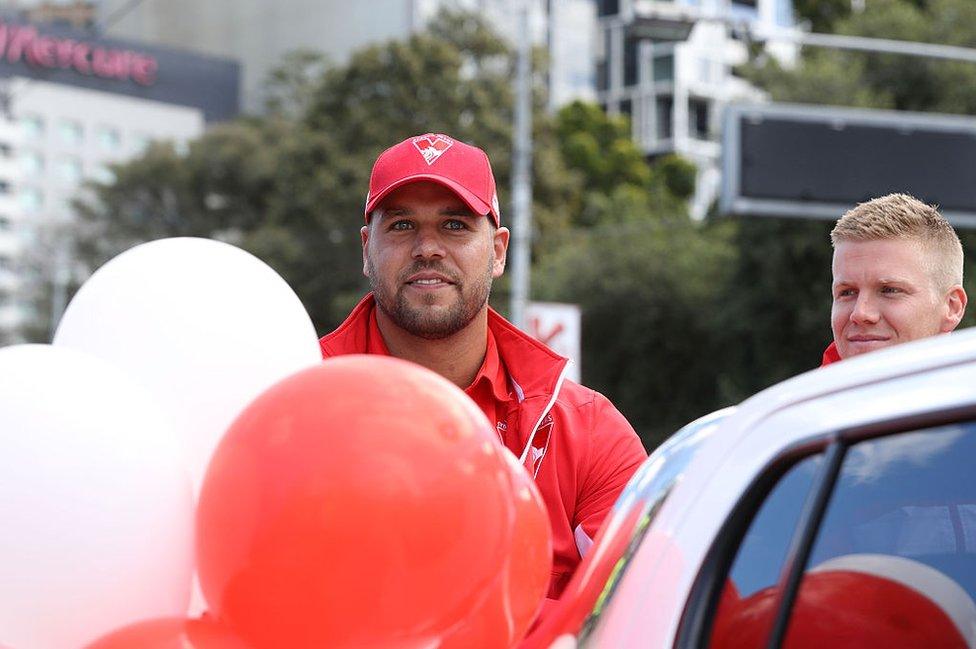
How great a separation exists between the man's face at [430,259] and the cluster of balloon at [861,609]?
1438 mm

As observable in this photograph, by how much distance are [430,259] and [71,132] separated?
76002 mm

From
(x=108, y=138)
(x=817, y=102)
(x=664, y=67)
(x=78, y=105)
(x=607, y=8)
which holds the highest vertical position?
(x=607, y=8)

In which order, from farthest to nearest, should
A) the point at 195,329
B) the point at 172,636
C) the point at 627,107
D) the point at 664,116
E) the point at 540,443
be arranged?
the point at 627,107 → the point at 664,116 → the point at 540,443 → the point at 195,329 → the point at 172,636

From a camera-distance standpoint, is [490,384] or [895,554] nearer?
[895,554]

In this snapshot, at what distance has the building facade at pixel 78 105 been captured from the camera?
240 feet

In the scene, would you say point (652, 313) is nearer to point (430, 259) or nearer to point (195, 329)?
point (430, 259)

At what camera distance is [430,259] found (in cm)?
304

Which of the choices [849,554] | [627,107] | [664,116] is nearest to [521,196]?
[849,554]

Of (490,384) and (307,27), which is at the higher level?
(307,27)

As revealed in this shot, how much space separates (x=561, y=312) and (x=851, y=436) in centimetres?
1468

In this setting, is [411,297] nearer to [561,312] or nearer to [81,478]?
[81,478]

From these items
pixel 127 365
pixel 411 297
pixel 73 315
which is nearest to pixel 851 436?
pixel 127 365

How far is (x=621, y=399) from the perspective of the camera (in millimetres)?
31844

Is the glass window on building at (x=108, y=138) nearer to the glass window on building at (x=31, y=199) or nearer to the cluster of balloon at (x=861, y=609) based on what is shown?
the glass window on building at (x=31, y=199)
